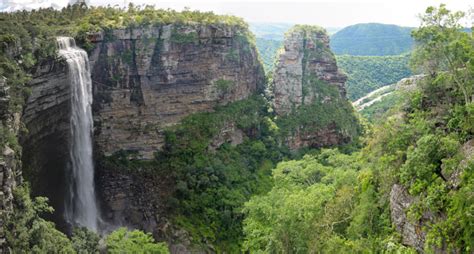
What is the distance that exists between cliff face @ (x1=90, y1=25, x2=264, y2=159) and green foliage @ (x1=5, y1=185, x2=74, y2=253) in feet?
48.1

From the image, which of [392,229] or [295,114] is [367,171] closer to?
[392,229]

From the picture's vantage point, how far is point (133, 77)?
124 feet

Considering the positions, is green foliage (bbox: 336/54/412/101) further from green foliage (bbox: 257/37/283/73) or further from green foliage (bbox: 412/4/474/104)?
green foliage (bbox: 412/4/474/104)

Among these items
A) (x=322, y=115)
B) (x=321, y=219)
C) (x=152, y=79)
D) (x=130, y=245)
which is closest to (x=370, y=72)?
(x=322, y=115)

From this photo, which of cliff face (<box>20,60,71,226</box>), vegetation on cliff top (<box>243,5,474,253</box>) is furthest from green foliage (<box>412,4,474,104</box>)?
cliff face (<box>20,60,71,226</box>)

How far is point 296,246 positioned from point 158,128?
1894cm

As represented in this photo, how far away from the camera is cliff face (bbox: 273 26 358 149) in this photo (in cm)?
4781

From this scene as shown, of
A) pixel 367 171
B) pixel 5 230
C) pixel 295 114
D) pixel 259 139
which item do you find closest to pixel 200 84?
pixel 259 139

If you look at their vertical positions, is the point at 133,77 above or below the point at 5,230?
above

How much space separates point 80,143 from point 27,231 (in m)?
14.1

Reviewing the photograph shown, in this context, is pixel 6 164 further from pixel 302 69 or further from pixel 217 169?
pixel 302 69

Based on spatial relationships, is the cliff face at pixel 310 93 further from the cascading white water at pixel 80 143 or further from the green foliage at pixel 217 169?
the cascading white water at pixel 80 143

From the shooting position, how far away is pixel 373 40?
4852 inches

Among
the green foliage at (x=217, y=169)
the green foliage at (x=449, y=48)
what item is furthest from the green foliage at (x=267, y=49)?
the green foliage at (x=449, y=48)
